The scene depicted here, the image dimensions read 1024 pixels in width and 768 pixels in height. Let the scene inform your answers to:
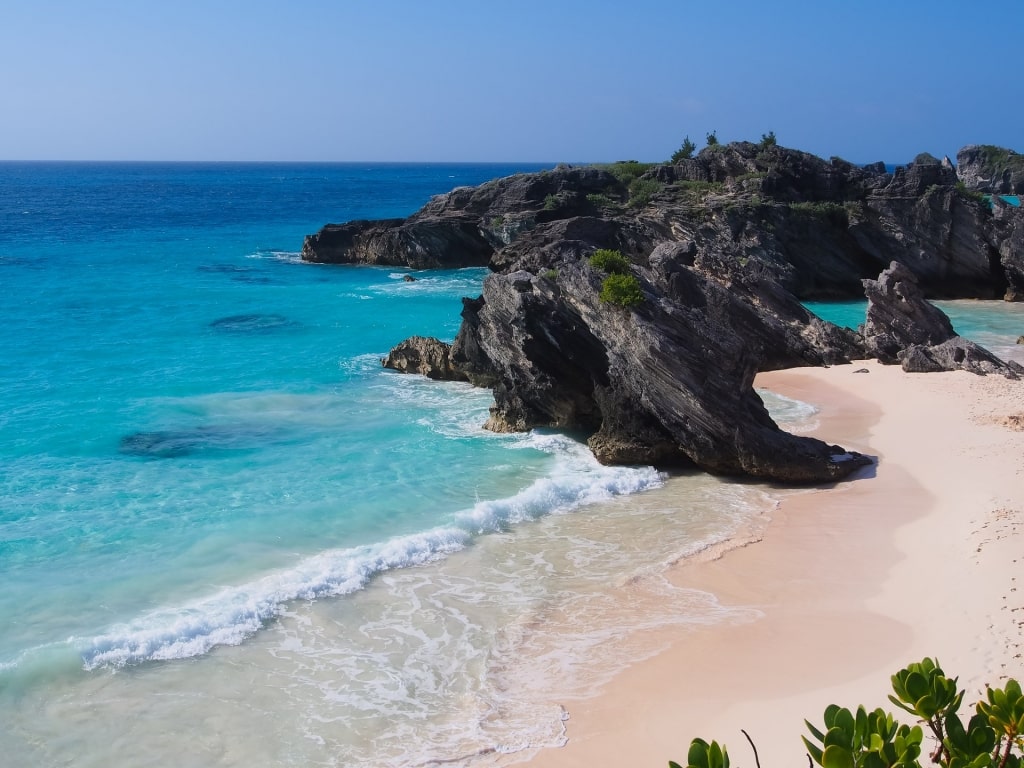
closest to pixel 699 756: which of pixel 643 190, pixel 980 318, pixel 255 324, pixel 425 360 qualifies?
pixel 425 360

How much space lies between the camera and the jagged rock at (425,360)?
2967 centimetres

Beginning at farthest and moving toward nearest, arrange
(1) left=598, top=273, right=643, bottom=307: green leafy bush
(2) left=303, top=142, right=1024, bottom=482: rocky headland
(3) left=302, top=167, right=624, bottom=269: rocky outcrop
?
(3) left=302, top=167, right=624, bottom=269: rocky outcrop
(1) left=598, top=273, right=643, bottom=307: green leafy bush
(2) left=303, top=142, right=1024, bottom=482: rocky headland

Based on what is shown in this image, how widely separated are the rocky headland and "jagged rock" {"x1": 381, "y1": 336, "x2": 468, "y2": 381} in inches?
2.9

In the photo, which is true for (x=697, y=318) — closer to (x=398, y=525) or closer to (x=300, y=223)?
(x=398, y=525)

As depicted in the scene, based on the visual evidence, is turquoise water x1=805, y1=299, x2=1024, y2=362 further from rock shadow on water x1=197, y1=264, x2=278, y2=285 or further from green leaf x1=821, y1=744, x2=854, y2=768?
rock shadow on water x1=197, y1=264, x2=278, y2=285

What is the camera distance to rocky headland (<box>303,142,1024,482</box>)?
788 inches

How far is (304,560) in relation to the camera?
16.2m

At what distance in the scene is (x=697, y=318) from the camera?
20656 millimetres

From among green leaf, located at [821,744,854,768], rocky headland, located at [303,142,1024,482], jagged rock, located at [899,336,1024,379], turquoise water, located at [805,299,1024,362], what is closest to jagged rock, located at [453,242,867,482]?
rocky headland, located at [303,142,1024,482]

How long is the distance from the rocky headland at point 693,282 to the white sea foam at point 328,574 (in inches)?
63.9

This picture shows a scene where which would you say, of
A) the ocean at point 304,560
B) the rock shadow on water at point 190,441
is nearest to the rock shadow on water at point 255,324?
the ocean at point 304,560

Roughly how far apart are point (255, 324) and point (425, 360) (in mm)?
12945

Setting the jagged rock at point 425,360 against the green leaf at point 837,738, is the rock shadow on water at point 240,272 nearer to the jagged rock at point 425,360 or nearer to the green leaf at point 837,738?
the jagged rock at point 425,360

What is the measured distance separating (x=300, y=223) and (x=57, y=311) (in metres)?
51.5
